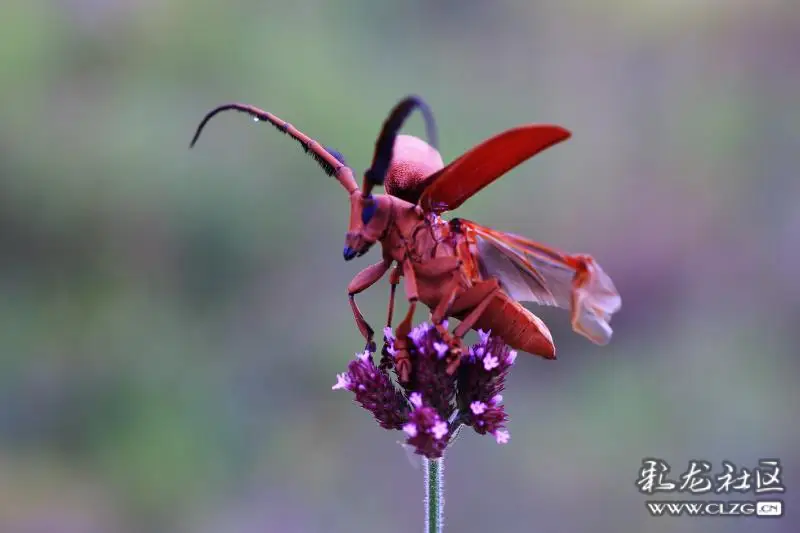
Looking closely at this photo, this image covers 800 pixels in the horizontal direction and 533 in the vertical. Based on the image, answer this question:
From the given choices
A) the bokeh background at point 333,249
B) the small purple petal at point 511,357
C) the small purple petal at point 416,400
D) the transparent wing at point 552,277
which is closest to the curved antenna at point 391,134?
the transparent wing at point 552,277

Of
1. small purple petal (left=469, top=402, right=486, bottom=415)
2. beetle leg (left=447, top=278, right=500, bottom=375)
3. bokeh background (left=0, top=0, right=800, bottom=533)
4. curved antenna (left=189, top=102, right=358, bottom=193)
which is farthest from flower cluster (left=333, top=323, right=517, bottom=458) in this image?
bokeh background (left=0, top=0, right=800, bottom=533)

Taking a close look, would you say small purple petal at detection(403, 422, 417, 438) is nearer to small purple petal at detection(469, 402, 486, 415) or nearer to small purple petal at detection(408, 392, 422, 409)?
small purple petal at detection(408, 392, 422, 409)

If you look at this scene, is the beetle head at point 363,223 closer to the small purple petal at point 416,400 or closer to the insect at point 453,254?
the insect at point 453,254

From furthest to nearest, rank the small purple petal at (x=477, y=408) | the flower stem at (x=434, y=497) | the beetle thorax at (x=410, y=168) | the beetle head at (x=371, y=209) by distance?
the small purple petal at (x=477, y=408) < the flower stem at (x=434, y=497) < the beetle thorax at (x=410, y=168) < the beetle head at (x=371, y=209)

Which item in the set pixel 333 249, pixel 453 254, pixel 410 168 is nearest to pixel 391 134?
pixel 410 168

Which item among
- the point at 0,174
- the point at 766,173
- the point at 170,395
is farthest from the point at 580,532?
the point at 0,174

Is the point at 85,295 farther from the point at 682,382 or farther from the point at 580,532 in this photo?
the point at 682,382
